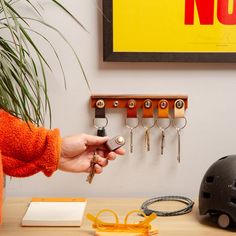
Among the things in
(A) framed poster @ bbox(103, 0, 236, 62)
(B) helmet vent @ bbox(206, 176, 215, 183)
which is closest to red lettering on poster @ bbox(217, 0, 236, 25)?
(A) framed poster @ bbox(103, 0, 236, 62)

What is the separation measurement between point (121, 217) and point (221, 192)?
1.15 feet

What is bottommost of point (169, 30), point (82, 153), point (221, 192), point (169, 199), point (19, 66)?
point (169, 199)

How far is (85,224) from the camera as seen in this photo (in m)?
1.40

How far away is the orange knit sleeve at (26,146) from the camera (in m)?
1.28

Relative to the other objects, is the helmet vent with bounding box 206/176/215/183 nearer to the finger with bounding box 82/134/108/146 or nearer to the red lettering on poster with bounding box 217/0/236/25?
the finger with bounding box 82/134/108/146

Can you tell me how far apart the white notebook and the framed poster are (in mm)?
558

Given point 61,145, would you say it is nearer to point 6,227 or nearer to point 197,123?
point 6,227

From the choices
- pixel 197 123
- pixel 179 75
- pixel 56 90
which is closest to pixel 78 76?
pixel 56 90

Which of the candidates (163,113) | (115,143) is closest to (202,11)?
(163,113)

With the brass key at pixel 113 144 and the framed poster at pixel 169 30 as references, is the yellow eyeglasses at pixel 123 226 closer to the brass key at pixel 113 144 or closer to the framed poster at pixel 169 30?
the brass key at pixel 113 144

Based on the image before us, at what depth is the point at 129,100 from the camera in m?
1.66

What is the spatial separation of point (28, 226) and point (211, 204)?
0.59 meters

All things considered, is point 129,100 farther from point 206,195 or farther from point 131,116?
point 206,195

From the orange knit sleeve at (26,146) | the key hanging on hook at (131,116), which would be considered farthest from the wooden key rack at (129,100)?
the orange knit sleeve at (26,146)
